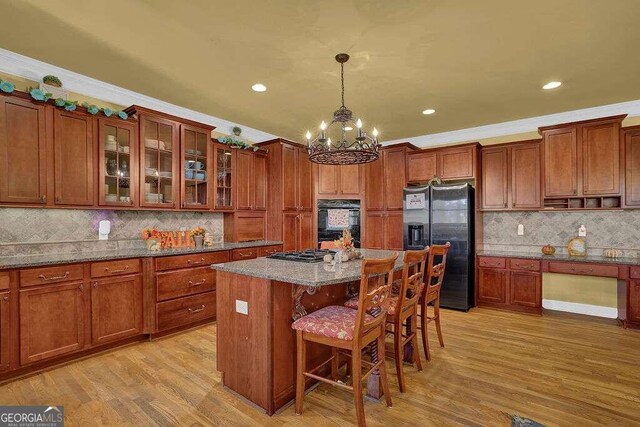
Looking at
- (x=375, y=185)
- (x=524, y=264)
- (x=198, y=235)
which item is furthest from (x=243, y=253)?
(x=524, y=264)

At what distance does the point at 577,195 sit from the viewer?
4066 millimetres

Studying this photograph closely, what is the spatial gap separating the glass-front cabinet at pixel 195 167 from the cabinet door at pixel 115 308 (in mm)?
1164

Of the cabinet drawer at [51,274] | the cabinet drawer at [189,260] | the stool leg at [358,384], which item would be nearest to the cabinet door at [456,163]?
the cabinet drawer at [189,260]

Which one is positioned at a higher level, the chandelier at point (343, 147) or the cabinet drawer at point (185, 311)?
the chandelier at point (343, 147)

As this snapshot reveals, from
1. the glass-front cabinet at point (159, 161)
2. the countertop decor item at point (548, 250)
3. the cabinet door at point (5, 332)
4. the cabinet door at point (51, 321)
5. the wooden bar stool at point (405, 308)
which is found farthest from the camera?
the countertop decor item at point (548, 250)

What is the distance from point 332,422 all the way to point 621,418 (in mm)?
1846

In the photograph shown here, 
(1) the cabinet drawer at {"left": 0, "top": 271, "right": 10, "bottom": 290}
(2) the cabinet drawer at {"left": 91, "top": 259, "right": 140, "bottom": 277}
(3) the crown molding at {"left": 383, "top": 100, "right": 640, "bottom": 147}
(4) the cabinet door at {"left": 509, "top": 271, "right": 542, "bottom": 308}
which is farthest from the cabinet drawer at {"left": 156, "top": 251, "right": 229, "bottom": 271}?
(4) the cabinet door at {"left": 509, "top": 271, "right": 542, "bottom": 308}

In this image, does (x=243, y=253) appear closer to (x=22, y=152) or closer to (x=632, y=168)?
(x=22, y=152)

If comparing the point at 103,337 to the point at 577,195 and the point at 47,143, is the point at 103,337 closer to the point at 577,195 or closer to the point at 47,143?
the point at 47,143

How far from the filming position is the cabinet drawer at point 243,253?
411 cm

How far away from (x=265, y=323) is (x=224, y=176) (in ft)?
9.63

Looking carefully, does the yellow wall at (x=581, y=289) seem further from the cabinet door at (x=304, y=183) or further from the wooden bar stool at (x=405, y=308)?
the cabinet door at (x=304, y=183)

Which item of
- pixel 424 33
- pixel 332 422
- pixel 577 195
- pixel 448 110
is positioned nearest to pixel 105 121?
pixel 424 33

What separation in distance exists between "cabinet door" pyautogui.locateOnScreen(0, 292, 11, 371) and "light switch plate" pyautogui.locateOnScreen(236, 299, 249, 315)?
1.84 meters
